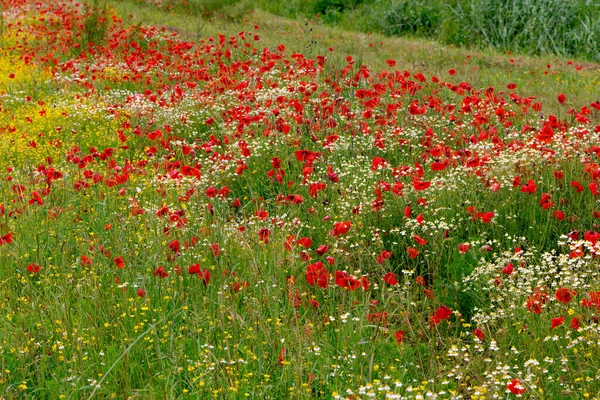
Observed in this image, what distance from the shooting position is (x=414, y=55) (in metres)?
12.8

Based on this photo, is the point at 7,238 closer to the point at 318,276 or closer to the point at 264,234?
the point at 264,234

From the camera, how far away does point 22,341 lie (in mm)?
3482

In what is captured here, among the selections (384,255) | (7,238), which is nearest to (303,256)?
(384,255)

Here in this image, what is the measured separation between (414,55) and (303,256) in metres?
9.01

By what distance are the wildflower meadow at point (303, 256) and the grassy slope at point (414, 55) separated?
7.04ft

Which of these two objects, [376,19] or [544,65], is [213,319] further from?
[376,19]

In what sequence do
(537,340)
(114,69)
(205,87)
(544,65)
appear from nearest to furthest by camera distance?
(537,340), (205,87), (114,69), (544,65)

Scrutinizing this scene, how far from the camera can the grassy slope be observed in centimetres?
1044

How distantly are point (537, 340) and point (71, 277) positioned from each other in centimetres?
244

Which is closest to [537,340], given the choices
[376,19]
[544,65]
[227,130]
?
[227,130]

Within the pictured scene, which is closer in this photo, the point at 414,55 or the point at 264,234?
the point at 264,234

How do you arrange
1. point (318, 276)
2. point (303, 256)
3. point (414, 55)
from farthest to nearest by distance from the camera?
point (414, 55)
point (303, 256)
point (318, 276)

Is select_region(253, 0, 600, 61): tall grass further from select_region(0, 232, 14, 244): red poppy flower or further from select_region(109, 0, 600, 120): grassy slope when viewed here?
select_region(0, 232, 14, 244): red poppy flower

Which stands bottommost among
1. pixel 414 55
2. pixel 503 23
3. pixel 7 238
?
pixel 414 55
